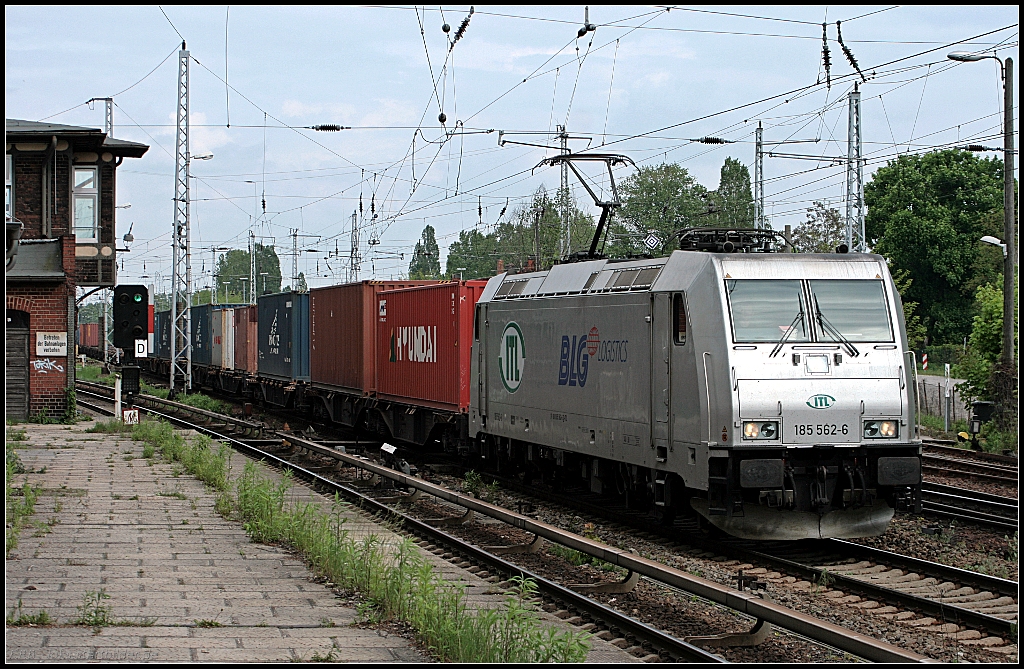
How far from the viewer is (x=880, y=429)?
11.2 meters

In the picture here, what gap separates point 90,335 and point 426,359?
247ft

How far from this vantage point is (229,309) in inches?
1608

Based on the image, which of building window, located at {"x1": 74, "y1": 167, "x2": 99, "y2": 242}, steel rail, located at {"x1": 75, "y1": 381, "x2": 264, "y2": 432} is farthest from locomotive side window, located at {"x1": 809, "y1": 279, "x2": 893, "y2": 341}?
building window, located at {"x1": 74, "y1": 167, "x2": 99, "y2": 242}

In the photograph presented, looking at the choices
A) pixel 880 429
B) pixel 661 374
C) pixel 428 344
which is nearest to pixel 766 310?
pixel 661 374

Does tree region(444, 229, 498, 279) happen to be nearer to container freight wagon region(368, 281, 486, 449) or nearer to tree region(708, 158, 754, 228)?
tree region(708, 158, 754, 228)

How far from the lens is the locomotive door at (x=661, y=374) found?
1196 cm

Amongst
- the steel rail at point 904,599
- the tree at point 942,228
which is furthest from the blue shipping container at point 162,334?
the steel rail at point 904,599

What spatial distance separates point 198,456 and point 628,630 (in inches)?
465

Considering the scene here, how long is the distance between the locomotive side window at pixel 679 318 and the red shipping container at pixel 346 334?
42.5ft

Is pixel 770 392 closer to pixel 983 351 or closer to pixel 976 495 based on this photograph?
pixel 976 495

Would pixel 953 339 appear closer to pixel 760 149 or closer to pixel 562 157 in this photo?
pixel 760 149

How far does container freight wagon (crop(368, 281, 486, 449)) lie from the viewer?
19.5 metres

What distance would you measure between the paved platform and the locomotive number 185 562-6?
3471mm

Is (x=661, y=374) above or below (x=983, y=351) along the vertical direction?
below
